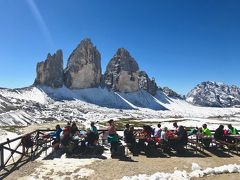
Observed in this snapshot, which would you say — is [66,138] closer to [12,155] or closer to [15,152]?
[15,152]

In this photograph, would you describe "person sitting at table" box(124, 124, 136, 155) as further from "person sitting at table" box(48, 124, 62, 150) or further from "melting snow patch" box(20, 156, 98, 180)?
"person sitting at table" box(48, 124, 62, 150)

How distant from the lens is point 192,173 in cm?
1730

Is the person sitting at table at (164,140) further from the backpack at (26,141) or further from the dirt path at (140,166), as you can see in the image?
the backpack at (26,141)

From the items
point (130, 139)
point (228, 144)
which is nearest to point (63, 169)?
point (130, 139)

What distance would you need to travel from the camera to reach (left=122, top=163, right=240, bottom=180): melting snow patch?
644 inches

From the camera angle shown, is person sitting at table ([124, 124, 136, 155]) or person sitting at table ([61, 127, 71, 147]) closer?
person sitting at table ([61, 127, 71, 147])

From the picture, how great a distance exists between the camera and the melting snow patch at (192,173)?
1636 cm

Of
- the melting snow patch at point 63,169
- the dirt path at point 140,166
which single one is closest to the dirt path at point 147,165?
the dirt path at point 140,166

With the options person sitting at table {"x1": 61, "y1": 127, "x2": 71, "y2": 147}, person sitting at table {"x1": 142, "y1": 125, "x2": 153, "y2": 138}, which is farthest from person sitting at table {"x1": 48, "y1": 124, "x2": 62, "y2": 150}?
person sitting at table {"x1": 142, "y1": 125, "x2": 153, "y2": 138}

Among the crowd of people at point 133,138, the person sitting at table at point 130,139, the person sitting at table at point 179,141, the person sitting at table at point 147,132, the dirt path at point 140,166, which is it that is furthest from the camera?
the person sitting at table at point 147,132

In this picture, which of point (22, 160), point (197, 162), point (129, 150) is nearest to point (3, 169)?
point (22, 160)

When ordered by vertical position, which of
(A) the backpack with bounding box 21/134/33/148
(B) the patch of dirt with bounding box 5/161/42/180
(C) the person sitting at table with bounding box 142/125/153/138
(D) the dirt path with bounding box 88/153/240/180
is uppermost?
(C) the person sitting at table with bounding box 142/125/153/138

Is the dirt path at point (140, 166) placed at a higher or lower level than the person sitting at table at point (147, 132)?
lower

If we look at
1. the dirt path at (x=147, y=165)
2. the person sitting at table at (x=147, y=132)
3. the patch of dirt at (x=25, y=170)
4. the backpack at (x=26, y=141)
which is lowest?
the patch of dirt at (x=25, y=170)
